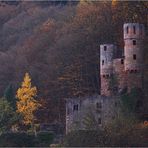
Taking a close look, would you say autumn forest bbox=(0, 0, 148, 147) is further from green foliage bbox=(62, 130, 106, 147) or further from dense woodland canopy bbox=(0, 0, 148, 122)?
green foliage bbox=(62, 130, 106, 147)

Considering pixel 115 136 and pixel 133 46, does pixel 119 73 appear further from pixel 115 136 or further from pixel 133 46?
pixel 115 136

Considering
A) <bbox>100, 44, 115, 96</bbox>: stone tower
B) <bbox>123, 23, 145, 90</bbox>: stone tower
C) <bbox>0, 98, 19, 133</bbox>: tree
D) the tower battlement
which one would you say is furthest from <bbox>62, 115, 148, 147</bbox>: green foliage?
<bbox>100, 44, 115, 96</bbox>: stone tower

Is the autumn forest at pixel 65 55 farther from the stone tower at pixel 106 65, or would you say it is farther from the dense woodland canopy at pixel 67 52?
the stone tower at pixel 106 65

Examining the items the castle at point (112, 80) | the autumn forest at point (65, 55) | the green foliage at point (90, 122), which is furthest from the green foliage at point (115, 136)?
the autumn forest at point (65, 55)

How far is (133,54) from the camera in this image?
51.0 meters

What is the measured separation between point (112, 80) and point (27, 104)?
769 cm

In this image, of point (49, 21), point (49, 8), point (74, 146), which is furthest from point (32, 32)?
point (74, 146)

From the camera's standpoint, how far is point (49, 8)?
84.8 m

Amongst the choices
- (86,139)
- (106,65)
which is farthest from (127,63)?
(86,139)

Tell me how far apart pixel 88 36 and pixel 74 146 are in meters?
20.4

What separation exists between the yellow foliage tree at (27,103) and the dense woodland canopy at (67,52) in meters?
3.96

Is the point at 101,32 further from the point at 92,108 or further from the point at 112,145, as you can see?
the point at 112,145

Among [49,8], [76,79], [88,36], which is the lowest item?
[76,79]

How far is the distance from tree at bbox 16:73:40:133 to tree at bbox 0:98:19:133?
1397 mm
